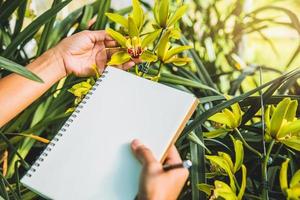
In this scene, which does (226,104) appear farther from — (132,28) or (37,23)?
(37,23)

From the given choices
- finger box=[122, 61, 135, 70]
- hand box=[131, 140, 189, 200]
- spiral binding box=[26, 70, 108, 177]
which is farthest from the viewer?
finger box=[122, 61, 135, 70]

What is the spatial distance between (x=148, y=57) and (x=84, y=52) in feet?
0.60

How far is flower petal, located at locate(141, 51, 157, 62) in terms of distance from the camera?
673 millimetres

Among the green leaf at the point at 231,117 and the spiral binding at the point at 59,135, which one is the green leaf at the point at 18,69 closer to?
the spiral binding at the point at 59,135

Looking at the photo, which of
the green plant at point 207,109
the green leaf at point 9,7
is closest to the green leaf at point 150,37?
the green plant at point 207,109

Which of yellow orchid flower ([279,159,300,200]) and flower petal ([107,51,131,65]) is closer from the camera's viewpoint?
yellow orchid flower ([279,159,300,200])

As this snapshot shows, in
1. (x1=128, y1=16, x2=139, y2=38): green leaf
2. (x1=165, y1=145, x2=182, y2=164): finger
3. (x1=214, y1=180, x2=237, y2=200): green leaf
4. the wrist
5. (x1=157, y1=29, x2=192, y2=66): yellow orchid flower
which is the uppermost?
(x1=128, y1=16, x2=139, y2=38): green leaf

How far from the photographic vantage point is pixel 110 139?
612 mm

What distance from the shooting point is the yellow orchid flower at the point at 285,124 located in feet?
1.85

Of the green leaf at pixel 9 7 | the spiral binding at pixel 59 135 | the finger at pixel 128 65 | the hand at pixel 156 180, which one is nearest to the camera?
the hand at pixel 156 180

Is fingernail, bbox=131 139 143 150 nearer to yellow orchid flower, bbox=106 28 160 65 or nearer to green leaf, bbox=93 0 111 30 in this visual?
yellow orchid flower, bbox=106 28 160 65

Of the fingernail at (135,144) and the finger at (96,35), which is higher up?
the finger at (96,35)

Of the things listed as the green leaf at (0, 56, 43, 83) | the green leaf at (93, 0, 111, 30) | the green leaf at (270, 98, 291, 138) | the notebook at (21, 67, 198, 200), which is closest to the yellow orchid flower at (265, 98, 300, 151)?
the green leaf at (270, 98, 291, 138)

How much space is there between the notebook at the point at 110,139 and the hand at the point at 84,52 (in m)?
0.15
